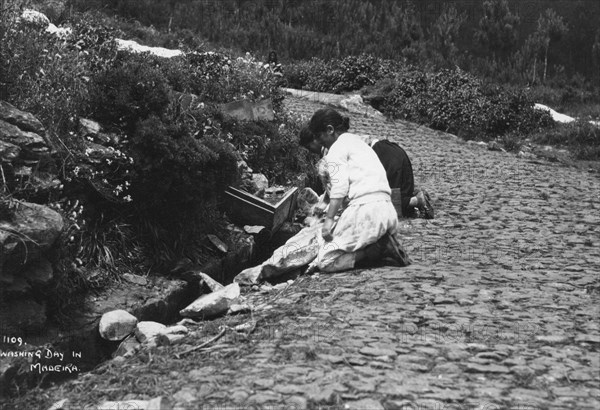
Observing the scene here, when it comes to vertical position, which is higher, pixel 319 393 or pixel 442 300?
pixel 442 300

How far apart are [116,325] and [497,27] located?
29.1 meters

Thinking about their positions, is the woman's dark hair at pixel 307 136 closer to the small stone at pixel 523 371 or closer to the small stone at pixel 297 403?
the small stone at pixel 523 371

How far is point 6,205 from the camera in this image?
273 inches

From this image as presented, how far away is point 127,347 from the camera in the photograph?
274 inches

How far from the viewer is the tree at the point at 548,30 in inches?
1316

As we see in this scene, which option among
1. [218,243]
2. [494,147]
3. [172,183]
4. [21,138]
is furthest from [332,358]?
[494,147]

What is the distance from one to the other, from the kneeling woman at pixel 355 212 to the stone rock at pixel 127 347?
1.96 metres

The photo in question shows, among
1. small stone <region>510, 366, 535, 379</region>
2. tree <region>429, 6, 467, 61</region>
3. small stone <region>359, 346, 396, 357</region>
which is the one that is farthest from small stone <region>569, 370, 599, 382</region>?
tree <region>429, 6, 467, 61</region>

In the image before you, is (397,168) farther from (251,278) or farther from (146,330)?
(146,330)

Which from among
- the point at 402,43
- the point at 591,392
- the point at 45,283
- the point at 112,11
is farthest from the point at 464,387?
the point at 402,43

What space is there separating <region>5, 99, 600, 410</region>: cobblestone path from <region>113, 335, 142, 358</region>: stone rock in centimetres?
59

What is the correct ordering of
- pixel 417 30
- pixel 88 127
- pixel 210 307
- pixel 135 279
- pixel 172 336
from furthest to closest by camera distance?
1. pixel 417 30
2. pixel 88 127
3. pixel 135 279
4. pixel 210 307
5. pixel 172 336

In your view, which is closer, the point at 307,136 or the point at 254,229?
the point at 307,136

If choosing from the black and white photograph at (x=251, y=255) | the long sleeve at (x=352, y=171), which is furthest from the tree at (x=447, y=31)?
the long sleeve at (x=352, y=171)
